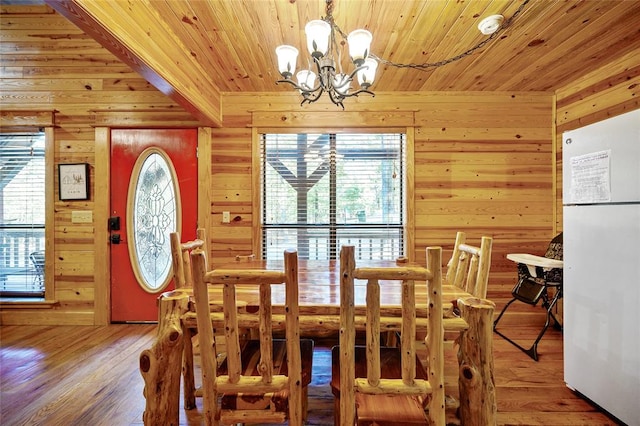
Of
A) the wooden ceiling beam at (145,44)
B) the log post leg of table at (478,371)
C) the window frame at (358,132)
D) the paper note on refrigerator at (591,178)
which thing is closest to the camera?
the log post leg of table at (478,371)

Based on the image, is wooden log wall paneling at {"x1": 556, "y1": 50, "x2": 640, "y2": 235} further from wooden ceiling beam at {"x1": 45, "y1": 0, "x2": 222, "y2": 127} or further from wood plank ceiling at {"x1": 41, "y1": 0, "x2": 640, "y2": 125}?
wooden ceiling beam at {"x1": 45, "y1": 0, "x2": 222, "y2": 127}

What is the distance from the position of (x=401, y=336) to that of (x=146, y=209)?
10.2 ft

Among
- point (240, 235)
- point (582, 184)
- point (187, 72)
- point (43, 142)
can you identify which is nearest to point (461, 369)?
point (582, 184)

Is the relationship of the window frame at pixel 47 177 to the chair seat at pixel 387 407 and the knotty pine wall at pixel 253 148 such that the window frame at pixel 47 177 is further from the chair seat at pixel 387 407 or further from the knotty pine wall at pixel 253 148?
the chair seat at pixel 387 407

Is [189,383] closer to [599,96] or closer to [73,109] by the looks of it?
[73,109]

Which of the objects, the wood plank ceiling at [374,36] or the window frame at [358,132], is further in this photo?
the window frame at [358,132]

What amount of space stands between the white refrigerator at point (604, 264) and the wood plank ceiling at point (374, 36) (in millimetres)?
895

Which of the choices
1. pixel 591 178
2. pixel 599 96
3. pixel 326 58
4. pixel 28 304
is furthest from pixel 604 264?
pixel 28 304

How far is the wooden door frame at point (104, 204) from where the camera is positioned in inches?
119

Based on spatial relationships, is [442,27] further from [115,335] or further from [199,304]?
[115,335]

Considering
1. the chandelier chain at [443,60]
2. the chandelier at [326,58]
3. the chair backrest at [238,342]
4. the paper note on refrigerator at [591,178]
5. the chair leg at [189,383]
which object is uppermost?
the chandelier chain at [443,60]

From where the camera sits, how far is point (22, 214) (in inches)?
125

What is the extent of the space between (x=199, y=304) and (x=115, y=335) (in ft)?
8.28

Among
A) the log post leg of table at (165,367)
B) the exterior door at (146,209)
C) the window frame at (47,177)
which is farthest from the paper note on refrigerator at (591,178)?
the window frame at (47,177)
